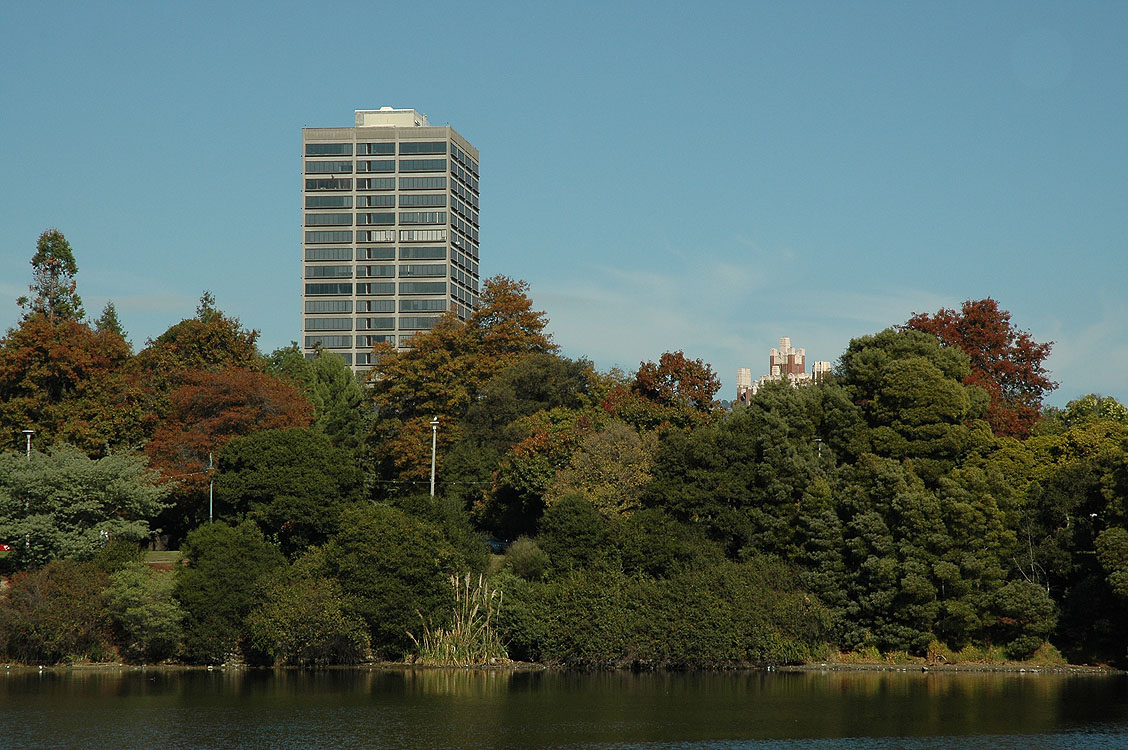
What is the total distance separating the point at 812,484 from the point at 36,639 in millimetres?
32939

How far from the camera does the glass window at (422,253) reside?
17050 centimetres

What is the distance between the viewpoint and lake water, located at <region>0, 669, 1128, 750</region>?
3362cm

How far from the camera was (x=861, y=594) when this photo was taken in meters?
52.1

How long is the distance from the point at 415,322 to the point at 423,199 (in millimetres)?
16549

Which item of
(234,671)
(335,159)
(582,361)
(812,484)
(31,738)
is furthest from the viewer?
(335,159)

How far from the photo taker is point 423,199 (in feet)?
559

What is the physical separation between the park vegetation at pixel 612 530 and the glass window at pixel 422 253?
348 ft

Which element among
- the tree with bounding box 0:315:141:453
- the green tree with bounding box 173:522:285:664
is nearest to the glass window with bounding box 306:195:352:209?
the tree with bounding box 0:315:141:453

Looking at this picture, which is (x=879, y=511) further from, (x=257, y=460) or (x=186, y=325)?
(x=186, y=325)

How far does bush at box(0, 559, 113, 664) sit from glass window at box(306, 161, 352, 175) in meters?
120

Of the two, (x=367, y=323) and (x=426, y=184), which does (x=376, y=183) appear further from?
(x=367, y=323)

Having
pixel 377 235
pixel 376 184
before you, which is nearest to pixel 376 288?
pixel 377 235

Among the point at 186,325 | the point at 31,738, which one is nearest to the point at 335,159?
the point at 186,325

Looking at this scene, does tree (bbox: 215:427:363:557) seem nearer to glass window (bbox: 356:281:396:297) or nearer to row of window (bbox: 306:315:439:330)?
row of window (bbox: 306:315:439:330)
